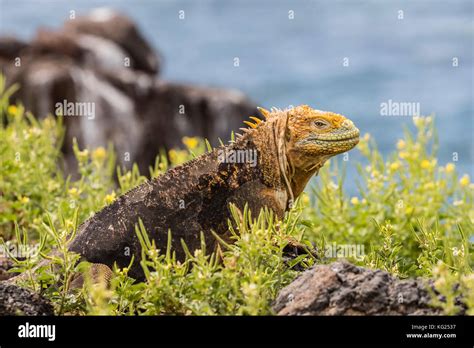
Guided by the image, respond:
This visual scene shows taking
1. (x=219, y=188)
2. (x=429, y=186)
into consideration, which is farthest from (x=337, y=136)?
(x=429, y=186)

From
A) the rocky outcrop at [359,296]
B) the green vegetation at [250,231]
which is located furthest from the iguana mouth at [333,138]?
the rocky outcrop at [359,296]

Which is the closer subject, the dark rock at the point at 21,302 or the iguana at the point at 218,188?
the dark rock at the point at 21,302

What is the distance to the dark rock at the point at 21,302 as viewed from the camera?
461cm

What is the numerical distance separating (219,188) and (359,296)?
134 cm

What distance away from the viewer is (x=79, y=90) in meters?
15.6

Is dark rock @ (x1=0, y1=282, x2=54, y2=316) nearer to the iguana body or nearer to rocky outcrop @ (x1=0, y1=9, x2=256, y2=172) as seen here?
the iguana body

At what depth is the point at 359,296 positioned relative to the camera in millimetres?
4289

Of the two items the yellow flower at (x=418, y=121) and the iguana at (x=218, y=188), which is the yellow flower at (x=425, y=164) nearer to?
the yellow flower at (x=418, y=121)

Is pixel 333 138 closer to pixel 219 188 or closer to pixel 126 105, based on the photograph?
pixel 219 188

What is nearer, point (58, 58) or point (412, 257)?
point (412, 257)

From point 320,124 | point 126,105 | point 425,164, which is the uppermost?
point 320,124

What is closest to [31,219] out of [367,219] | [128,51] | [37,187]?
[37,187]
